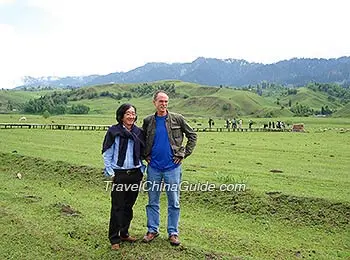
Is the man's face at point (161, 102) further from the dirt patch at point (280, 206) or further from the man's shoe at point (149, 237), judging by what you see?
the dirt patch at point (280, 206)

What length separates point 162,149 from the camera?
9.38 meters

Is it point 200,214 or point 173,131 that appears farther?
point 200,214

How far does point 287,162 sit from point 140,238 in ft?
59.2

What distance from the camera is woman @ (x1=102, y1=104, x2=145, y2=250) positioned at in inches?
373

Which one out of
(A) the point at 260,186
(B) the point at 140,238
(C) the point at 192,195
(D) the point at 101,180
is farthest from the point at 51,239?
(A) the point at 260,186

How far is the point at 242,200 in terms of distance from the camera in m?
15.7

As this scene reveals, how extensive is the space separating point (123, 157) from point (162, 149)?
0.96 metres

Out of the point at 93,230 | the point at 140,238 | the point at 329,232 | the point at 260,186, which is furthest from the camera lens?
the point at 260,186

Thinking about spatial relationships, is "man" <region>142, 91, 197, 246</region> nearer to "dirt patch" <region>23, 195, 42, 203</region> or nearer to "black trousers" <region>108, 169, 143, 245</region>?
"black trousers" <region>108, 169, 143, 245</region>

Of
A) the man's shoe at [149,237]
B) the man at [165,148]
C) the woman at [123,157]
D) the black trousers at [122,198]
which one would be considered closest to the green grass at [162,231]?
the man's shoe at [149,237]

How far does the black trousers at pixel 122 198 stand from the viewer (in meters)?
9.60

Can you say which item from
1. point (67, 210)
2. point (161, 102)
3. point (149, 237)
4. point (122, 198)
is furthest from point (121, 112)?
point (67, 210)

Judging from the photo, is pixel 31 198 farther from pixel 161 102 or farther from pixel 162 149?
pixel 161 102

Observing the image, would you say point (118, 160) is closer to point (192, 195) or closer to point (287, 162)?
point (192, 195)
